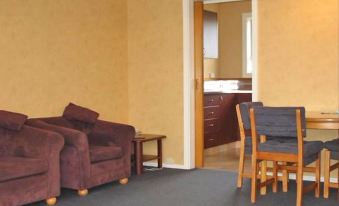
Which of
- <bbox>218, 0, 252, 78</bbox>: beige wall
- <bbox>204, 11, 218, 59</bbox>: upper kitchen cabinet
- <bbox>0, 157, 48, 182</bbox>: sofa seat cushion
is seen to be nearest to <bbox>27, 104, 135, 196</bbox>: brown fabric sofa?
<bbox>0, 157, 48, 182</bbox>: sofa seat cushion

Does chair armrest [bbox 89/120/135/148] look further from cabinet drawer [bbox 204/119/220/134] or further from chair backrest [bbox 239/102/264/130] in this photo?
cabinet drawer [bbox 204/119/220/134]

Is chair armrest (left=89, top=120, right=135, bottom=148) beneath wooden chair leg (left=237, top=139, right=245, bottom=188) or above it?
above

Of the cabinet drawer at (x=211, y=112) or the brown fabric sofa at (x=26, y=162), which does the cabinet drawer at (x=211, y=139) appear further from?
the brown fabric sofa at (x=26, y=162)

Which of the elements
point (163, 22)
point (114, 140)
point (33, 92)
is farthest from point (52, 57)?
point (163, 22)

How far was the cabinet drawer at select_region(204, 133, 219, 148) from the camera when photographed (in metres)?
7.08

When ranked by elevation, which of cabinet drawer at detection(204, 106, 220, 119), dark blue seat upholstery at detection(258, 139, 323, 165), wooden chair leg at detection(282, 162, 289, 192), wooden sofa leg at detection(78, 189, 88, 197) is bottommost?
wooden sofa leg at detection(78, 189, 88, 197)

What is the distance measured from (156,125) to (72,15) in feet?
5.58

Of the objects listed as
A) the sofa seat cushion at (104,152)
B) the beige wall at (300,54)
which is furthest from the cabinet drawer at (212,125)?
the sofa seat cushion at (104,152)

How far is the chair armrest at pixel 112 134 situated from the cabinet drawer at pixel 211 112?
2094mm

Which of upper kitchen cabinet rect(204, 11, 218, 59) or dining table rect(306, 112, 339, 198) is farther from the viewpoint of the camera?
upper kitchen cabinet rect(204, 11, 218, 59)

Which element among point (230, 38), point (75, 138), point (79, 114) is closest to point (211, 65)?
point (230, 38)

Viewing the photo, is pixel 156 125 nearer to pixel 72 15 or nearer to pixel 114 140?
pixel 114 140

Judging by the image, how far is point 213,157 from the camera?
273 inches

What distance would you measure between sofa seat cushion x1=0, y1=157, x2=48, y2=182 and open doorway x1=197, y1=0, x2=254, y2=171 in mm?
2882
